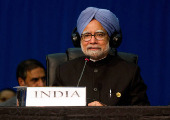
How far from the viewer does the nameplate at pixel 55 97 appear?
2.46 feet

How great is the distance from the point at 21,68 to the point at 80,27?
64 centimetres

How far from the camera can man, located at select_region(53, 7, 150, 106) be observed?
1.41m

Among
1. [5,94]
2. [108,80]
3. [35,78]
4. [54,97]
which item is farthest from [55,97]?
[5,94]

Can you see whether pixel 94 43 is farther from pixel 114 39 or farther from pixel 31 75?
pixel 31 75

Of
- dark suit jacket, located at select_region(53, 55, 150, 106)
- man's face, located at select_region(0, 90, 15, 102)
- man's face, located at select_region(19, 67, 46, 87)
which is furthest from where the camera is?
man's face, located at select_region(0, 90, 15, 102)

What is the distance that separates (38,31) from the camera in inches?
103

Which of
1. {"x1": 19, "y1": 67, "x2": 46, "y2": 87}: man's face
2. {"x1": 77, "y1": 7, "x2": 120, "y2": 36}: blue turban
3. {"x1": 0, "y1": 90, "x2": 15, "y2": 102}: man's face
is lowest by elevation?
{"x1": 0, "y1": 90, "x2": 15, "y2": 102}: man's face

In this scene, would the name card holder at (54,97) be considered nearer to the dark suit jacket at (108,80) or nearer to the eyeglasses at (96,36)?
the dark suit jacket at (108,80)

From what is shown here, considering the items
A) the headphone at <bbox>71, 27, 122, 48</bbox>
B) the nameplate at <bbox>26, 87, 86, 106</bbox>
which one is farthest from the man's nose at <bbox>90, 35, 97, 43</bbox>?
the nameplate at <bbox>26, 87, 86, 106</bbox>

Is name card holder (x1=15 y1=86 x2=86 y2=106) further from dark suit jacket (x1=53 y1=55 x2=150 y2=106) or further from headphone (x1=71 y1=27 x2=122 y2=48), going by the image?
headphone (x1=71 y1=27 x2=122 y2=48)

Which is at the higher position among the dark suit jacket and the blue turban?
the blue turban

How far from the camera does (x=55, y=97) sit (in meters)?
0.76

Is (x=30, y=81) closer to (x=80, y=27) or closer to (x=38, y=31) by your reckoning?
(x=80, y=27)

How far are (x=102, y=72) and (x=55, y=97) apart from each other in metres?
0.77
